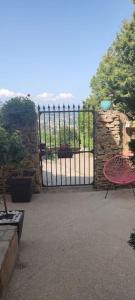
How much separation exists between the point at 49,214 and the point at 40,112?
2013mm

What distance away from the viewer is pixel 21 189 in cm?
479

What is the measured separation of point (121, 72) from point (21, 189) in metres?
8.56

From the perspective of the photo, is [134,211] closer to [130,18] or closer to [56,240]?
[56,240]

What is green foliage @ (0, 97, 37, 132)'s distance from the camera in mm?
5000

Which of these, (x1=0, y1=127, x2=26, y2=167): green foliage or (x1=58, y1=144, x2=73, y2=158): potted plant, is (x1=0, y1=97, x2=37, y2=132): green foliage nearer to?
(x1=58, y1=144, x2=73, y2=158): potted plant

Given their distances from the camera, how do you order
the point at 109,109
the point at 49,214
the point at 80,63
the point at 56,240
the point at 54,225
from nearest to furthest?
the point at 56,240
the point at 54,225
the point at 49,214
the point at 109,109
the point at 80,63

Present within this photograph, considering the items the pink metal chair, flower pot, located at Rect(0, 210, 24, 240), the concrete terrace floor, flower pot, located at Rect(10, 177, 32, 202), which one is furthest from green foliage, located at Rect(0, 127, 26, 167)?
the pink metal chair

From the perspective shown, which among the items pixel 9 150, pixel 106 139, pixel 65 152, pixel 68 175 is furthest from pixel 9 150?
pixel 68 175

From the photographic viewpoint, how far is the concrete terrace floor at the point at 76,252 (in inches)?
89.2

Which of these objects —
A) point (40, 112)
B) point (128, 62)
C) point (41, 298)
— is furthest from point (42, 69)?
point (41, 298)

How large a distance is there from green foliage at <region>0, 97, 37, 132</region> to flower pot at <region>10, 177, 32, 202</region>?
99cm

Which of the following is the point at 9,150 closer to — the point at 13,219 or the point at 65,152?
the point at 13,219

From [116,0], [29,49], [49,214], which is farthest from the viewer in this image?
[29,49]

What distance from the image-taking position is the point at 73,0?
20.7 ft
